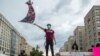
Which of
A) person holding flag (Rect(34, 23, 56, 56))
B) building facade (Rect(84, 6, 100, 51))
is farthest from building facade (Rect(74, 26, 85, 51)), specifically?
person holding flag (Rect(34, 23, 56, 56))

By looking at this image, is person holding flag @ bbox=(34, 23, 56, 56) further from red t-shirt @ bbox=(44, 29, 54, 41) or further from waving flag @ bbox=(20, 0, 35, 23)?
waving flag @ bbox=(20, 0, 35, 23)

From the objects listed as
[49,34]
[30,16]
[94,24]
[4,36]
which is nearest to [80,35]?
[94,24]

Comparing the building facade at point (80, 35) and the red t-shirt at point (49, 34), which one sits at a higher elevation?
the building facade at point (80, 35)

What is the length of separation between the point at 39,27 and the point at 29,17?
762mm

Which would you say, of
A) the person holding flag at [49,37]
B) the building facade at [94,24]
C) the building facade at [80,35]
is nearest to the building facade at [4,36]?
the building facade at [94,24]

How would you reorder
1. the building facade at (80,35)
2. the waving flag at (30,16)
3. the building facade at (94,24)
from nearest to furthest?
1. the waving flag at (30,16)
2. the building facade at (94,24)
3. the building facade at (80,35)

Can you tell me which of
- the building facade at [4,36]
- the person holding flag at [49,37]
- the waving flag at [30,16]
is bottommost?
the person holding flag at [49,37]

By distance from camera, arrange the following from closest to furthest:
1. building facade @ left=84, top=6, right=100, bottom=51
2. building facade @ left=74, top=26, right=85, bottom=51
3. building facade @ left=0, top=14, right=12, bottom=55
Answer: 1. building facade @ left=84, top=6, right=100, bottom=51
2. building facade @ left=0, top=14, right=12, bottom=55
3. building facade @ left=74, top=26, right=85, bottom=51

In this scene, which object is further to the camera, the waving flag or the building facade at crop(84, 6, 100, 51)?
the building facade at crop(84, 6, 100, 51)

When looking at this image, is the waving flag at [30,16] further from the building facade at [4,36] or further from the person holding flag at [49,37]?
the building facade at [4,36]

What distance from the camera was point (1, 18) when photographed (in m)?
138

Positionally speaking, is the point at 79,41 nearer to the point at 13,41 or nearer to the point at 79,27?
the point at 79,27

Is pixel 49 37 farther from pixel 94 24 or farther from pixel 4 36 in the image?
pixel 4 36

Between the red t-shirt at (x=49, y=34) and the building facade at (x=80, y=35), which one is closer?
the red t-shirt at (x=49, y=34)
